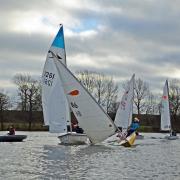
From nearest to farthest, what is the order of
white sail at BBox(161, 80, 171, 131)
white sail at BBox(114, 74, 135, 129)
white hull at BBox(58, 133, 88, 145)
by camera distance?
white hull at BBox(58, 133, 88, 145) < white sail at BBox(114, 74, 135, 129) < white sail at BBox(161, 80, 171, 131)

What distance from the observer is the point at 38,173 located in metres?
18.7

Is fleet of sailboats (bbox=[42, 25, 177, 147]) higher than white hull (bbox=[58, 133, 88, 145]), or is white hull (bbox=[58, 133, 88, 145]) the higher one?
fleet of sailboats (bbox=[42, 25, 177, 147])

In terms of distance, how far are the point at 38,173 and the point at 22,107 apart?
271ft

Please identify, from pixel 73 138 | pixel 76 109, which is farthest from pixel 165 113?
pixel 76 109

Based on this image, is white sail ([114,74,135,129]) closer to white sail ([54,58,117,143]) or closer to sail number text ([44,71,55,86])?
sail number text ([44,71,55,86])

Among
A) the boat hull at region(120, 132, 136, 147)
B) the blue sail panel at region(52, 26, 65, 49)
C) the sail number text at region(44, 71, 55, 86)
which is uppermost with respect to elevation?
the blue sail panel at region(52, 26, 65, 49)

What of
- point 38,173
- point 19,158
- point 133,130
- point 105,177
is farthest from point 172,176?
point 133,130

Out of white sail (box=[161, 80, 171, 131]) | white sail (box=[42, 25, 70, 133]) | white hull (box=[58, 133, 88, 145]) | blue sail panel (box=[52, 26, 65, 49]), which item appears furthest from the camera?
white sail (box=[161, 80, 171, 131])

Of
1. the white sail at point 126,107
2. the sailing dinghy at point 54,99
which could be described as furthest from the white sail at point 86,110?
the white sail at point 126,107

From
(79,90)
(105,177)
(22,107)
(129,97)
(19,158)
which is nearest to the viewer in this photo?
(105,177)

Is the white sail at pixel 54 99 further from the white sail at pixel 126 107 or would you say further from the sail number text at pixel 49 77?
the white sail at pixel 126 107

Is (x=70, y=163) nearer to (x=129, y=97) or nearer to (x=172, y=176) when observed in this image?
(x=172, y=176)

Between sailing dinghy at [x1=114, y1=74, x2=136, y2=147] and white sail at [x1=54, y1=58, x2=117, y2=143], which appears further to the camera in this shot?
sailing dinghy at [x1=114, y1=74, x2=136, y2=147]

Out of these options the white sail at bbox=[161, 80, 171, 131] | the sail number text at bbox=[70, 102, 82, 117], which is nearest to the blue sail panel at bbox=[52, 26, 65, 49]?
the sail number text at bbox=[70, 102, 82, 117]
